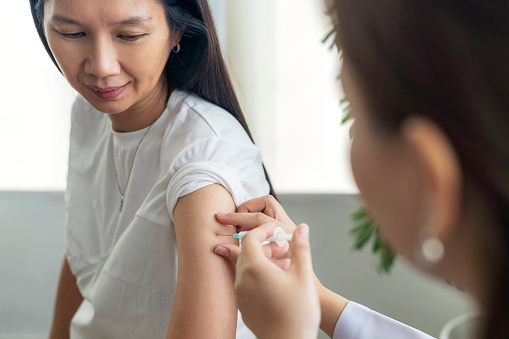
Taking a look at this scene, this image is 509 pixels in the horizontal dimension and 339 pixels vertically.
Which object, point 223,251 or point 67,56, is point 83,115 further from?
point 223,251

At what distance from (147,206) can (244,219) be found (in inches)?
9.4

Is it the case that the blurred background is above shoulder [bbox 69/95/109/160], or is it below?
below

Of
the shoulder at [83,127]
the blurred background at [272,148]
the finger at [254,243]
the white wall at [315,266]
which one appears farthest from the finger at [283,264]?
the white wall at [315,266]

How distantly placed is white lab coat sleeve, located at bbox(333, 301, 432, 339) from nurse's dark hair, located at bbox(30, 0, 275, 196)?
413 mm

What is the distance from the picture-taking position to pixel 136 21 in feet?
3.55

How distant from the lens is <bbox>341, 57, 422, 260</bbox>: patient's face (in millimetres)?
554

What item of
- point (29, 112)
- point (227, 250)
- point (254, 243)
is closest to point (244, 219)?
point (227, 250)

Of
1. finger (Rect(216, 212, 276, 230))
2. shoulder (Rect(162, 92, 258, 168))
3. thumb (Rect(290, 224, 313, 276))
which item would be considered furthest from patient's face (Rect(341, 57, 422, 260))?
shoulder (Rect(162, 92, 258, 168))

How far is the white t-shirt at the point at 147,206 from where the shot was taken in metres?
1.09

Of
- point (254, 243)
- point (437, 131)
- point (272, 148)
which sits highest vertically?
point (437, 131)

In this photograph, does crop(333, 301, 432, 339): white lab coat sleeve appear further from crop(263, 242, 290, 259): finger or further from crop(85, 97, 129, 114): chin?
crop(85, 97, 129, 114): chin

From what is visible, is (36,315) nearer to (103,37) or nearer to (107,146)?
(107,146)

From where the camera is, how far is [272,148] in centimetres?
224

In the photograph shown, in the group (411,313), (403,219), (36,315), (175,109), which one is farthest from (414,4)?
(36,315)
